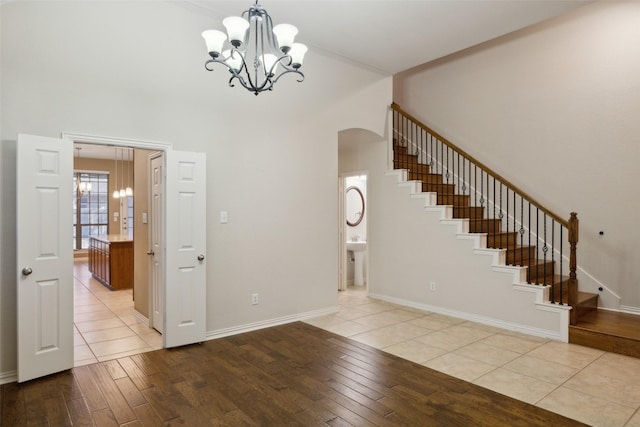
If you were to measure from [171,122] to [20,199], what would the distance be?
1.52 metres

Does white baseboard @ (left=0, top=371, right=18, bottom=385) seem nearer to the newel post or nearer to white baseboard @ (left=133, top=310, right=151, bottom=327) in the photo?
white baseboard @ (left=133, top=310, right=151, bottom=327)

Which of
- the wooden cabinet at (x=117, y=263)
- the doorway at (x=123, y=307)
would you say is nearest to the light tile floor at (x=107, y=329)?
the doorway at (x=123, y=307)

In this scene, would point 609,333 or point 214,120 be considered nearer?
point 609,333

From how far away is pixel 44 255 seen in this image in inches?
129

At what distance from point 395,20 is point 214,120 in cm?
237

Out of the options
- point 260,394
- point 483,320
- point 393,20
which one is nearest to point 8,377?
point 260,394

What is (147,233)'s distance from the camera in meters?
4.86

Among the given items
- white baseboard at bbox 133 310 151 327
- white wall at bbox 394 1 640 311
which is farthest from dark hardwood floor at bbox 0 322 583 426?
white wall at bbox 394 1 640 311

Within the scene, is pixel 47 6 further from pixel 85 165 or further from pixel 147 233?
pixel 85 165

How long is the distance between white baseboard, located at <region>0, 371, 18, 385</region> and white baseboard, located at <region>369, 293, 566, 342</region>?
4679 millimetres

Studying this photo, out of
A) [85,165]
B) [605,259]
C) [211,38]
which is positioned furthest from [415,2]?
[85,165]

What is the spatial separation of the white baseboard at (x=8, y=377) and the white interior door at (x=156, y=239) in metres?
1.28

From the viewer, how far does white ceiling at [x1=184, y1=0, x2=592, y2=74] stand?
4.08 meters

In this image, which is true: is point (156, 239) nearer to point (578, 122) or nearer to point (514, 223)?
point (514, 223)
